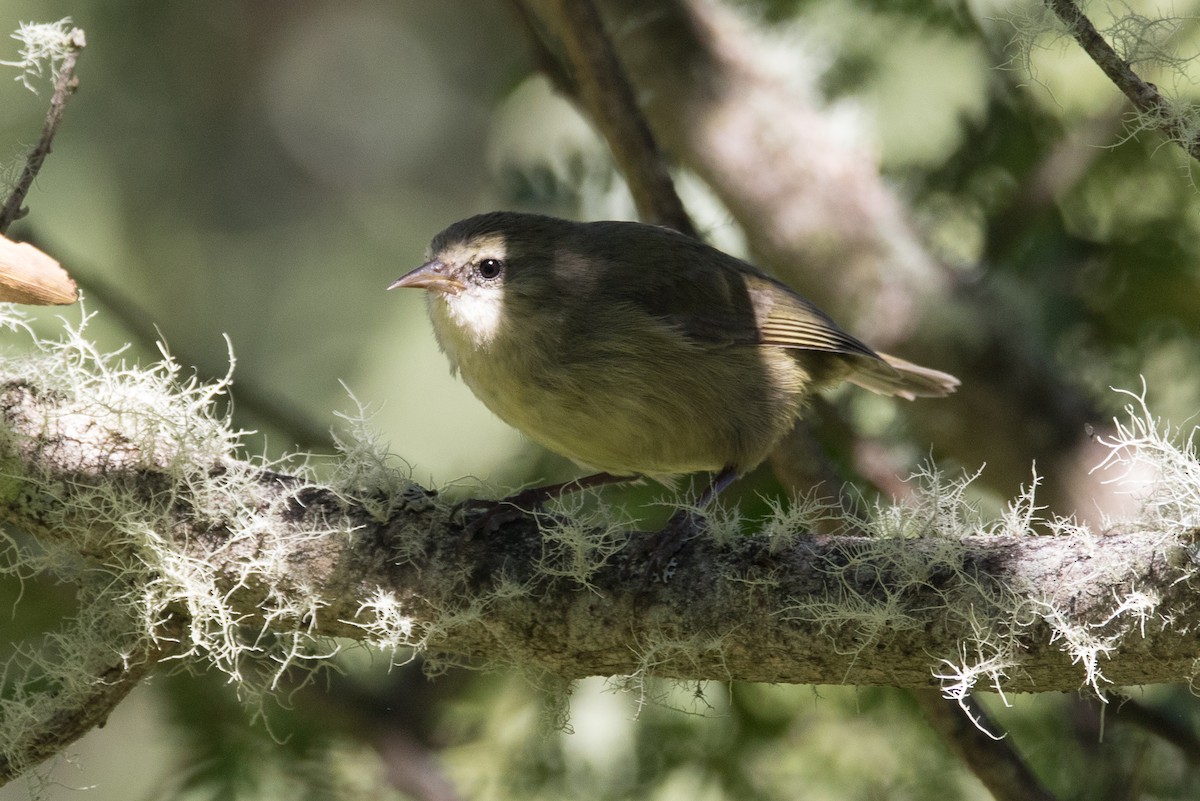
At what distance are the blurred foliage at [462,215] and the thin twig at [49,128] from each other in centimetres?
14

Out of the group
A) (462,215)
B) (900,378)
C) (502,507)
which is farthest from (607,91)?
(462,215)

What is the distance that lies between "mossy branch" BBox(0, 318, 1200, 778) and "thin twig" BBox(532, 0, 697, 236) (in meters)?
1.33

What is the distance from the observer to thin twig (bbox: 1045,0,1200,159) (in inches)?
74.8

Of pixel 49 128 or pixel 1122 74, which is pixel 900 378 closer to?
pixel 1122 74

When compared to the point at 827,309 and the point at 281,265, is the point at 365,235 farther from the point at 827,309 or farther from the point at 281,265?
the point at 827,309

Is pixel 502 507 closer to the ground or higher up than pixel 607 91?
closer to the ground

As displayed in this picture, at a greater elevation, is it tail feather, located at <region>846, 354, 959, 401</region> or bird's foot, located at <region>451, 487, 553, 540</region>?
bird's foot, located at <region>451, 487, 553, 540</region>

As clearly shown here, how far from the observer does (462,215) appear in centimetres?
704

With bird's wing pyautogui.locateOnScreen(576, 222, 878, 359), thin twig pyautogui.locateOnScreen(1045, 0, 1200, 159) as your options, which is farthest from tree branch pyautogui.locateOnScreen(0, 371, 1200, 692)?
bird's wing pyautogui.locateOnScreen(576, 222, 878, 359)

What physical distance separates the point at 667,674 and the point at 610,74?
6.07 ft

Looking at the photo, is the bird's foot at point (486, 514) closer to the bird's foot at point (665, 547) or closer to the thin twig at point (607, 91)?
the bird's foot at point (665, 547)

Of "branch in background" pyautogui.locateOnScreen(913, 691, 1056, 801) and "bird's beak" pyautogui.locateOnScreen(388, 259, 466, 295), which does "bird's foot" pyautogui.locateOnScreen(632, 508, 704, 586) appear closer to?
"branch in background" pyautogui.locateOnScreen(913, 691, 1056, 801)

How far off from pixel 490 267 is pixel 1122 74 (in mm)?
1848

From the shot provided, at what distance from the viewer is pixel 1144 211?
13.1 feet
